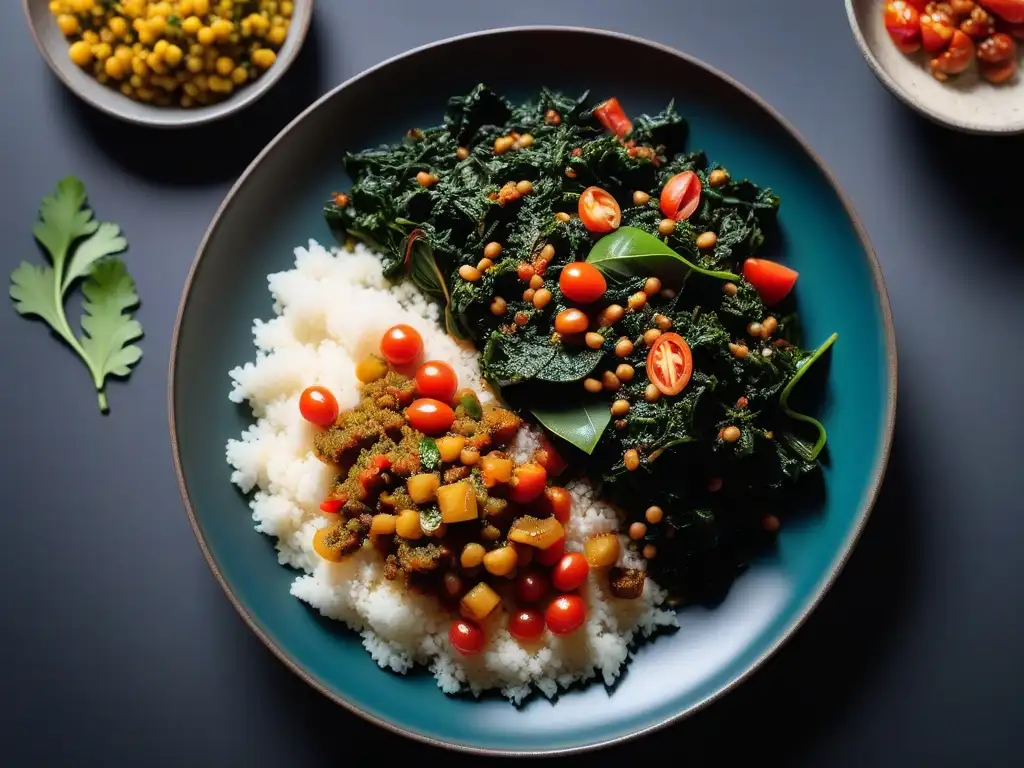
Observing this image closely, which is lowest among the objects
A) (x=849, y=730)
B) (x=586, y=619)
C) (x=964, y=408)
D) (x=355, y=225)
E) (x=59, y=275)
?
(x=849, y=730)

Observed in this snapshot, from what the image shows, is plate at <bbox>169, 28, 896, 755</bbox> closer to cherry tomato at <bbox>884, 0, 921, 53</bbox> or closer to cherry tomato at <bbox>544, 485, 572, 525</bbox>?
cherry tomato at <bbox>544, 485, 572, 525</bbox>

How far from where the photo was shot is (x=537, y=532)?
391cm

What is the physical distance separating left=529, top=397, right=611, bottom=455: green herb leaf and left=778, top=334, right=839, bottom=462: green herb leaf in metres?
0.94

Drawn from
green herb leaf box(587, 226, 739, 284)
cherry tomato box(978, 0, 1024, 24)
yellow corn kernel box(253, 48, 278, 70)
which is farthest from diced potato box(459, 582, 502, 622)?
cherry tomato box(978, 0, 1024, 24)

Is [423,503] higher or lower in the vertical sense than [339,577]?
higher

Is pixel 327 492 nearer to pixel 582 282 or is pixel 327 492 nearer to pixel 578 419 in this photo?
pixel 578 419

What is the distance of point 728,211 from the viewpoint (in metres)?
4.36

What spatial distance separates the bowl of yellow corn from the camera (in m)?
4.64

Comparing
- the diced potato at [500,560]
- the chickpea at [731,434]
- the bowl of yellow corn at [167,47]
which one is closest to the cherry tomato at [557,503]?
the diced potato at [500,560]

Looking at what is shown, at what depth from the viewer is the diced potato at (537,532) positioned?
390 cm

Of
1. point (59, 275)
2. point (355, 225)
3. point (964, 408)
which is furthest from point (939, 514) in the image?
point (59, 275)

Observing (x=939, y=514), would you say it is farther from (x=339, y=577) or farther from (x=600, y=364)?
(x=339, y=577)

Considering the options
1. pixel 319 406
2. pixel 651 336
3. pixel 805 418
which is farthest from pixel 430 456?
pixel 805 418

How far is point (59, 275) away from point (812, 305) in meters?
4.21
